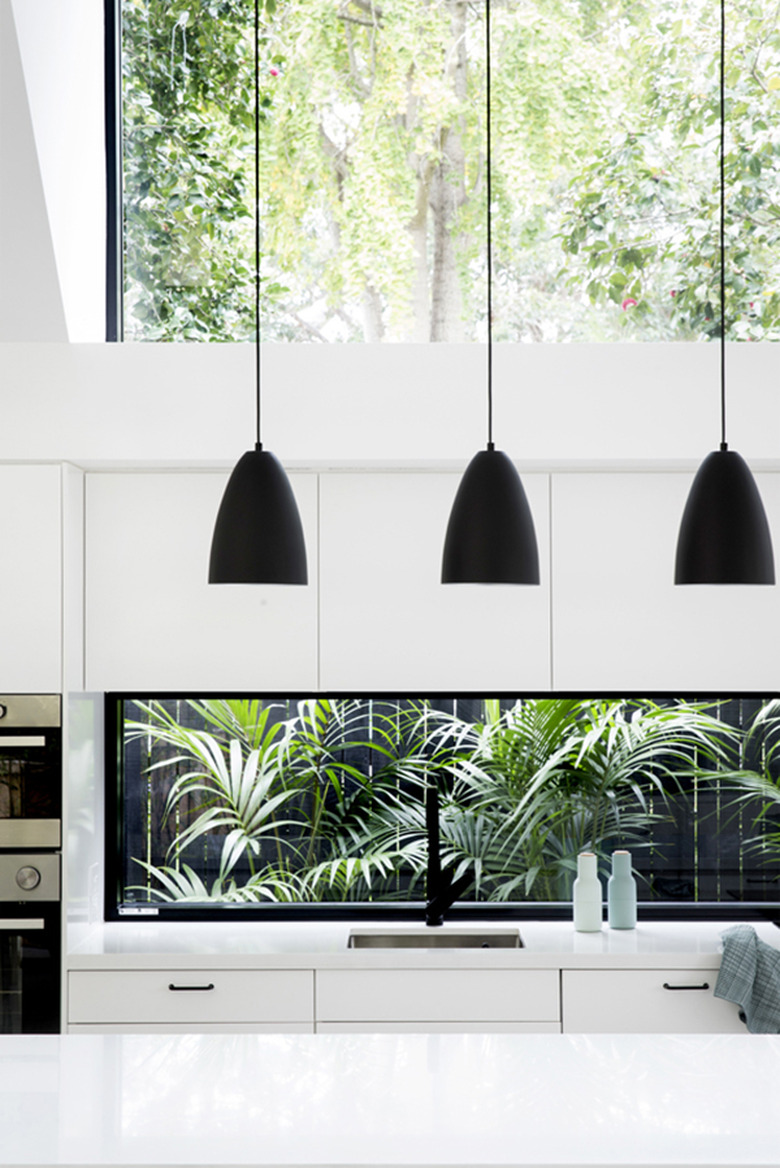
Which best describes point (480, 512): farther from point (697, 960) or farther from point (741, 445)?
point (697, 960)

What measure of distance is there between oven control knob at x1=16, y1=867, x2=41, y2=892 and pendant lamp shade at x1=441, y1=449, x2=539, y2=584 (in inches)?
73.5

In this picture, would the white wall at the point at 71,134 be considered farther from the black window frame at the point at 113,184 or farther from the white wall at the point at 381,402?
the white wall at the point at 381,402

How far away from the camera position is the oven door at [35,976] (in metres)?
3.04

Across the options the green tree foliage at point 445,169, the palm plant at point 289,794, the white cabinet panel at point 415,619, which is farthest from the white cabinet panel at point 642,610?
the palm plant at point 289,794

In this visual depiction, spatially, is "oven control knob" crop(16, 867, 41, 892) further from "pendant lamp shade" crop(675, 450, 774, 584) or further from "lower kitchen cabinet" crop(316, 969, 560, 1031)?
"pendant lamp shade" crop(675, 450, 774, 584)

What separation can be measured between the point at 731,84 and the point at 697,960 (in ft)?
9.27

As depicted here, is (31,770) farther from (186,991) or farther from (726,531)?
(726,531)

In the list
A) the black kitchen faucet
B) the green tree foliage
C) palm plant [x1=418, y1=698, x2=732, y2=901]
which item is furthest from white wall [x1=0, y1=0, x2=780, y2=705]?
the black kitchen faucet

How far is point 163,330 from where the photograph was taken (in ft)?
11.4

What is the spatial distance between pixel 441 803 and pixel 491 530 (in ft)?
6.93

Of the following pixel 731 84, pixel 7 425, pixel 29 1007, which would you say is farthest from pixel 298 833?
pixel 731 84

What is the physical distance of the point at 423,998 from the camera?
10.1 feet

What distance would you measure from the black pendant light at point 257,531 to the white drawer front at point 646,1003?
6.11ft

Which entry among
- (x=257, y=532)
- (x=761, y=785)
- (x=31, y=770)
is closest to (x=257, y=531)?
(x=257, y=532)
